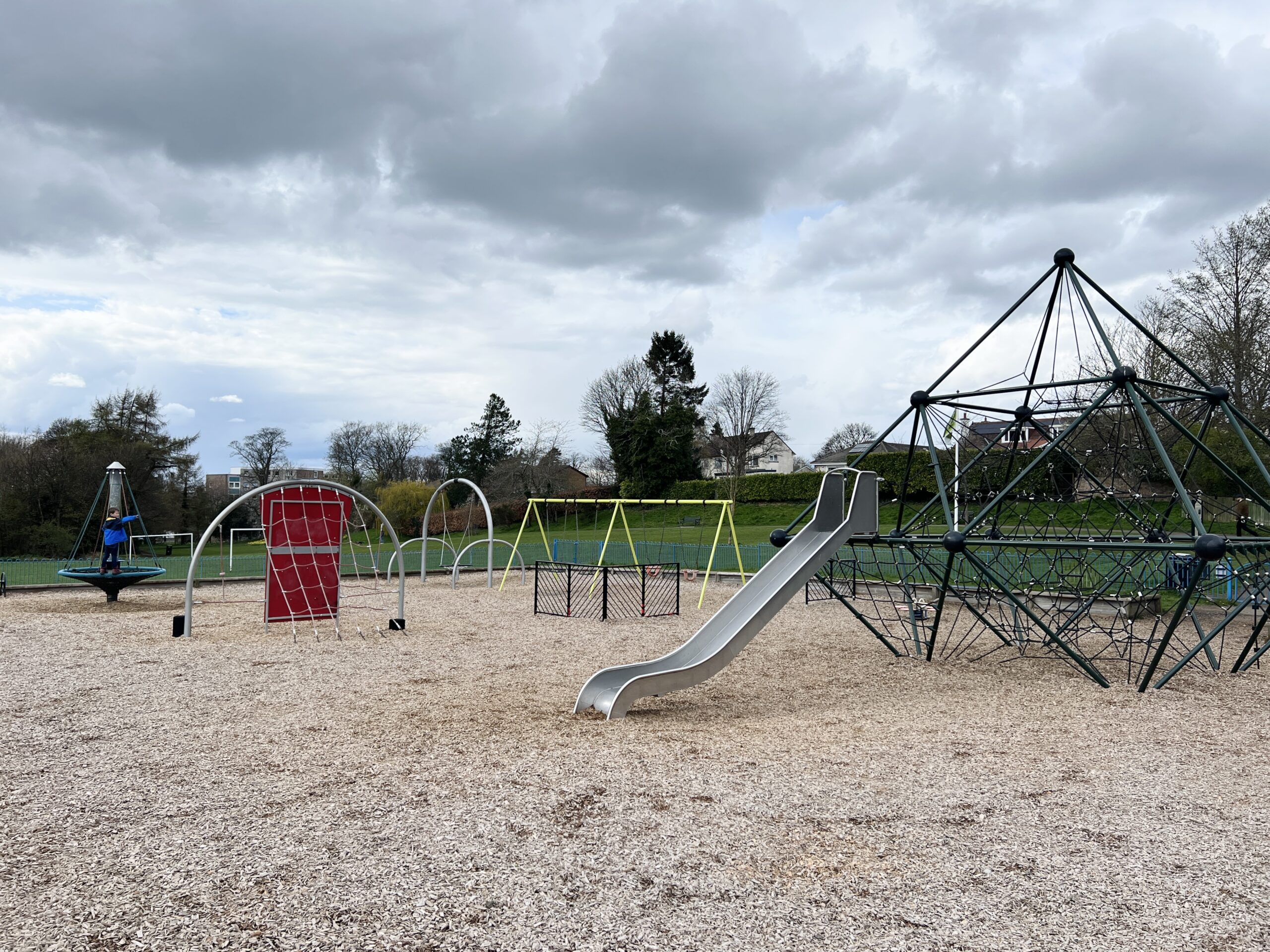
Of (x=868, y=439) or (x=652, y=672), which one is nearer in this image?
(x=652, y=672)

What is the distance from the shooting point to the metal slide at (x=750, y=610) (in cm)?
782

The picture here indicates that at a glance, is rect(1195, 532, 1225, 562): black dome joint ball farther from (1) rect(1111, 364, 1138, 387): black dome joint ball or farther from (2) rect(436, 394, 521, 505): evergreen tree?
(2) rect(436, 394, 521, 505): evergreen tree

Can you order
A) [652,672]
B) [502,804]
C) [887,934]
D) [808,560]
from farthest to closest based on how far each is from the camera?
[808,560], [652,672], [502,804], [887,934]

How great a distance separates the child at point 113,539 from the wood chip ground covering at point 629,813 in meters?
6.08

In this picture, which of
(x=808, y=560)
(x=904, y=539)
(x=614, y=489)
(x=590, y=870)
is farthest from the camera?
(x=614, y=489)

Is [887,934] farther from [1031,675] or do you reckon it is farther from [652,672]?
[1031,675]

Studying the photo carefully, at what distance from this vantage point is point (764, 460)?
8225 cm

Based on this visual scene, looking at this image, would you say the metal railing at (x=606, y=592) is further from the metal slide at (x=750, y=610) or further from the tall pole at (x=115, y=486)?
the tall pole at (x=115, y=486)

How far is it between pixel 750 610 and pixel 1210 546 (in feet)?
13.3

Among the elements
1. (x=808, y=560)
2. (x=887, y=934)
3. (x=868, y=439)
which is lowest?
(x=887, y=934)

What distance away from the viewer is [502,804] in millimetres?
5297

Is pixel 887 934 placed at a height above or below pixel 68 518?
below

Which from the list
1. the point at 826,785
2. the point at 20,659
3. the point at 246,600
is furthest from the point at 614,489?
the point at 826,785

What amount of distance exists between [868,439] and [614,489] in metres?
25.3
